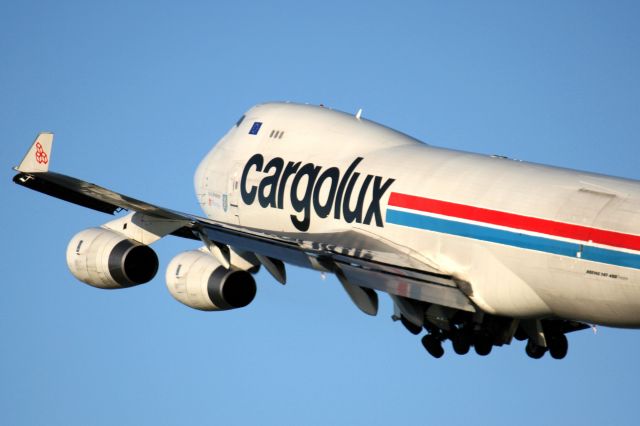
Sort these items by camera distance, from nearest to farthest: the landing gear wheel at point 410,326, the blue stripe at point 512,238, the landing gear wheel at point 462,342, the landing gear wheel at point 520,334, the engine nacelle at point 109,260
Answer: the blue stripe at point 512,238 < the engine nacelle at point 109,260 < the landing gear wheel at point 462,342 < the landing gear wheel at point 520,334 < the landing gear wheel at point 410,326

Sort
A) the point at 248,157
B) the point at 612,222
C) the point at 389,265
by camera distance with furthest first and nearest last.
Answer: the point at 248,157, the point at 389,265, the point at 612,222

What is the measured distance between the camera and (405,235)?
52.8 meters

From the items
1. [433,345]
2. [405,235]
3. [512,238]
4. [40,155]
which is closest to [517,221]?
[512,238]

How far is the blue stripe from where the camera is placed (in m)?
47.8

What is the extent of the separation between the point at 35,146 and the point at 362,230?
972cm

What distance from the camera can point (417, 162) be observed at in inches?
2124

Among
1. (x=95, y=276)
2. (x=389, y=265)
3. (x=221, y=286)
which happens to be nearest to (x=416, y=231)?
(x=389, y=265)

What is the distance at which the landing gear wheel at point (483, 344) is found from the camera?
53.1 metres

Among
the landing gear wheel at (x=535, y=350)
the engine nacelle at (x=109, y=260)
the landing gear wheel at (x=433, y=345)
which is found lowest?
the engine nacelle at (x=109, y=260)

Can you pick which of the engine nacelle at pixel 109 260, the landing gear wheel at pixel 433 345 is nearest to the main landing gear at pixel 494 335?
the landing gear wheel at pixel 433 345

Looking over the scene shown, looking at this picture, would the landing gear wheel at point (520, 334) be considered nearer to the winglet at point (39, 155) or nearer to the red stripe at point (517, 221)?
the red stripe at point (517, 221)

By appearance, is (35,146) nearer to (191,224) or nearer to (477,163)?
(191,224)

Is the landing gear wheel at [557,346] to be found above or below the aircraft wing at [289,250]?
above

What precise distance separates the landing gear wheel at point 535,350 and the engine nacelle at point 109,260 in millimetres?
9897
